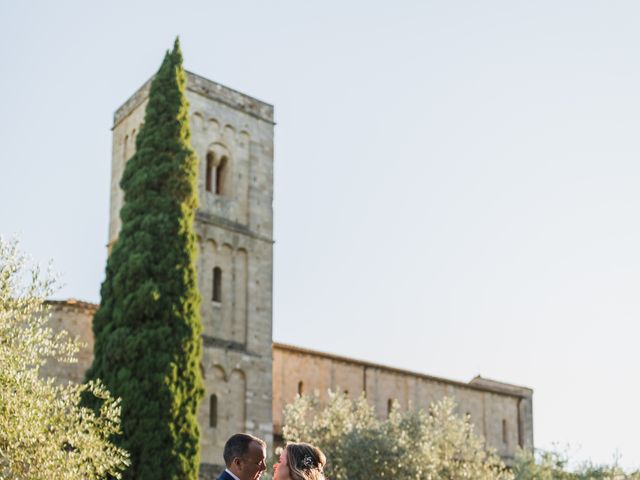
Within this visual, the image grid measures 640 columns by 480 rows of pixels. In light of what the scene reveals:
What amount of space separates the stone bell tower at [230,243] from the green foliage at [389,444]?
2.06 m

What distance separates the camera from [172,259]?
21.2 m

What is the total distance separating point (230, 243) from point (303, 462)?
899 inches

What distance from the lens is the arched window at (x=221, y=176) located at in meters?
28.5

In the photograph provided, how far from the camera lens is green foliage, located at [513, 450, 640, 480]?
25.3 m

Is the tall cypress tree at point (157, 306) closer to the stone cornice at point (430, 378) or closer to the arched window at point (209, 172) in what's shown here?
the arched window at point (209, 172)

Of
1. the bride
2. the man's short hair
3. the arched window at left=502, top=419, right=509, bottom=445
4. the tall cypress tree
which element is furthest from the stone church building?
the bride

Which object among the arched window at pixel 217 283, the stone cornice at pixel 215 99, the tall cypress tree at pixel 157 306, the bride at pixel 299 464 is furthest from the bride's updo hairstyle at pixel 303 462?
the stone cornice at pixel 215 99

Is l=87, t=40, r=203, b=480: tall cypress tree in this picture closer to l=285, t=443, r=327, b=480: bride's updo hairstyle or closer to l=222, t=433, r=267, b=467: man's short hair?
l=222, t=433, r=267, b=467: man's short hair

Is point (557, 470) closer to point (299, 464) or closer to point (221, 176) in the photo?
point (221, 176)

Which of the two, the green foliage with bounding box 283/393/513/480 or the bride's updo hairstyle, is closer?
the bride's updo hairstyle

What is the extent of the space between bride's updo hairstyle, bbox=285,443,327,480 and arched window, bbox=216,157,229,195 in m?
23.6

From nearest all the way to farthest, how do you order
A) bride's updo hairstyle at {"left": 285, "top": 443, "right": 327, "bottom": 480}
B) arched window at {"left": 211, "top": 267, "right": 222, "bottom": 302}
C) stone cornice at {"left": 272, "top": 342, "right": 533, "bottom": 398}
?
bride's updo hairstyle at {"left": 285, "top": 443, "right": 327, "bottom": 480} < arched window at {"left": 211, "top": 267, "right": 222, "bottom": 302} < stone cornice at {"left": 272, "top": 342, "right": 533, "bottom": 398}

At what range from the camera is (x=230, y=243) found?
27.7 m

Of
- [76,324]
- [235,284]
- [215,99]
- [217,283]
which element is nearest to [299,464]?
[76,324]
